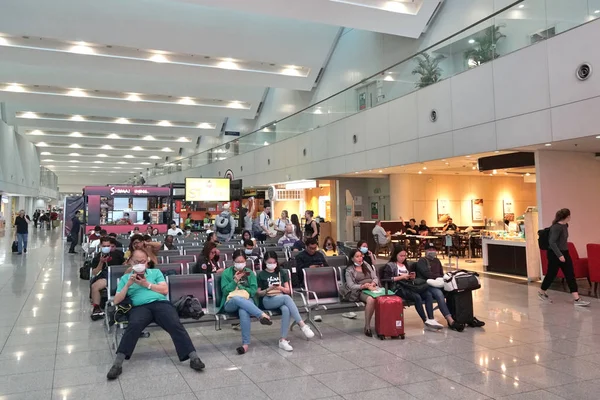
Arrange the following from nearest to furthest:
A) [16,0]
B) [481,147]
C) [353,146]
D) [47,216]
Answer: [481,147] → [16,0] → [353,146] → [47,216]

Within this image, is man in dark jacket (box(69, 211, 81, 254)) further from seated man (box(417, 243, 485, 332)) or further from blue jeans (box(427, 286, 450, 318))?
blue jeans (box(427, 286, 450, 318))

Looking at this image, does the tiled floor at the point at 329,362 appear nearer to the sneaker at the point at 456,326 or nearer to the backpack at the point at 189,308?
the sneaker at the point at 456,326

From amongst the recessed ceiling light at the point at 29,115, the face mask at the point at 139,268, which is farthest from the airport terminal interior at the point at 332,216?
the recessed ceiling light at the point at 29,115

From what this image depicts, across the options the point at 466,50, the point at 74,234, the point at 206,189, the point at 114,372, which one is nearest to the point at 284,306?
the point at 114,372

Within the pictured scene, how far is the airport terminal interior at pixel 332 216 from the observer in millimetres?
4594

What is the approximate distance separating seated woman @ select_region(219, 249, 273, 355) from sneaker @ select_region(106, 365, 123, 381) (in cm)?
127

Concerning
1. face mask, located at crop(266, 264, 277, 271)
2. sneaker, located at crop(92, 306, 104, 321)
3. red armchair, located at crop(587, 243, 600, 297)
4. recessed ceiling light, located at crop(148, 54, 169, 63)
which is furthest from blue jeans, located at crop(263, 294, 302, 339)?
recessed ceiling light, located at crop(148, 54, 169, 63)

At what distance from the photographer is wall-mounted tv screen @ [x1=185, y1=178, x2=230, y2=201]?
18.4 m

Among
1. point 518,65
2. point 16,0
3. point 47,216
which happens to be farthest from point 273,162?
point 47,216

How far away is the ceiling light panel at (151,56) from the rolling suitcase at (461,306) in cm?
1422

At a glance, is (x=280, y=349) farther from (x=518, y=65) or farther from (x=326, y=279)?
(x=518, y=65)

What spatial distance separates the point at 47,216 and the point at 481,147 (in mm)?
41772

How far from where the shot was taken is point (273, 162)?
22516mm

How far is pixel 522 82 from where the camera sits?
9.49 metres
